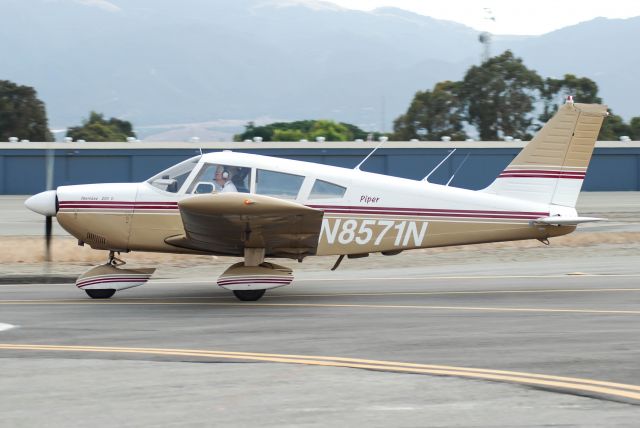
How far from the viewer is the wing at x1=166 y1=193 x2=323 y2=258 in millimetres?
11531

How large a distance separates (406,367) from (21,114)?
8311 centimetres

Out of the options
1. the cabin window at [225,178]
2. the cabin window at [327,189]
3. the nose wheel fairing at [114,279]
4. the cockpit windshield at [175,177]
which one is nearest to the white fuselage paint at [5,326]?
the nose wheel fairing at [114,279]

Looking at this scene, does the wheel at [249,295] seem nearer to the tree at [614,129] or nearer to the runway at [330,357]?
the runway at [330,357]

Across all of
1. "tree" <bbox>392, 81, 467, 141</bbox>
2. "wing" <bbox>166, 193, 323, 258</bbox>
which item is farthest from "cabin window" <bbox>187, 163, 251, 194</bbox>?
"tree" <bbox>392, 81, 467, 141</bbox>

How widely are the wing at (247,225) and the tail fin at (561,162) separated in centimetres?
290

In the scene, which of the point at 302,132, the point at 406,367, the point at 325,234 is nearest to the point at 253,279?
the point at 325,234

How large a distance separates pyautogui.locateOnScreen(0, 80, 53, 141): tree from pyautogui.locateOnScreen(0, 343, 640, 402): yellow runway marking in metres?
78.0

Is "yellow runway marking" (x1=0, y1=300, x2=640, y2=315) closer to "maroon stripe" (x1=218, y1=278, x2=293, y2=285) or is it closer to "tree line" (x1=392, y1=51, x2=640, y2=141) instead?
"maroon stripe" (x1=218, y1=278, x2=293, y2=285)

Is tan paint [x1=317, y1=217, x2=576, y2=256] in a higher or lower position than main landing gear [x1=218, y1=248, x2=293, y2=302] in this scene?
higher

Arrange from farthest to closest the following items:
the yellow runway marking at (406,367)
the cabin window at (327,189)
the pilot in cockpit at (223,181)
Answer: the cabin window at (327,189)
the pilot in cockpit at (223,181)
the yellow runway marking at (406,367)

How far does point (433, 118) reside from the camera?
84000mm

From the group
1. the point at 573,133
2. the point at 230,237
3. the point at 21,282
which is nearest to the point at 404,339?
the point at 230,237

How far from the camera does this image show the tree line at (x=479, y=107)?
83938mm

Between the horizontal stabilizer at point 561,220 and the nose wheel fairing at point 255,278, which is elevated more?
the horizontal stabilizer at point 561,220
